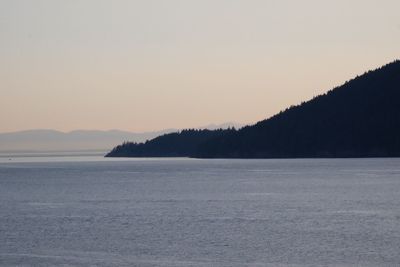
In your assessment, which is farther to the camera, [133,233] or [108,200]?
[108,200]

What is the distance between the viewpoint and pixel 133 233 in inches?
2825

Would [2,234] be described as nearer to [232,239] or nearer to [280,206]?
[232,239]

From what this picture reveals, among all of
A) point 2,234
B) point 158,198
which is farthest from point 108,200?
point 2,234

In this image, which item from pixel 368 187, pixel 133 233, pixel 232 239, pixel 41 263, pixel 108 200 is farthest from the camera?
pixel 368 187

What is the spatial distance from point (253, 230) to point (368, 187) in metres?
82.3

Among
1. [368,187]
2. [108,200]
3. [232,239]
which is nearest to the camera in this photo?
[232,239]

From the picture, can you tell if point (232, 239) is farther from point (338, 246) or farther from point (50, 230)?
point (50, 230)

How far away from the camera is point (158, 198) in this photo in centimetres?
12712

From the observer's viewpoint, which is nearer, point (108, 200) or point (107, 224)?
point (107, 224)

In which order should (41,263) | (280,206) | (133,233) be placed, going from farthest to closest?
(280,206) < (133,233) < (41,263)

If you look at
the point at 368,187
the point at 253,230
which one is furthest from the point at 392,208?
the point at 368,187

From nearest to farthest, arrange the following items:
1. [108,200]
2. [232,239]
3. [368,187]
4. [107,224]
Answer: [232,239], [107,224], [108,200], [368,187]

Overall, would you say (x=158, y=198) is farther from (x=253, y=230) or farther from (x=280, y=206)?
(x=253, y=230)

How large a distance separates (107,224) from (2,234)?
12.1 meters
